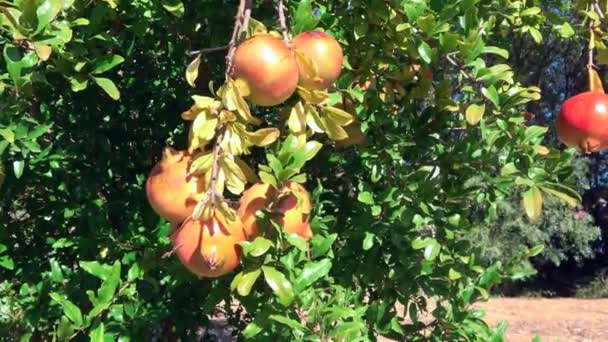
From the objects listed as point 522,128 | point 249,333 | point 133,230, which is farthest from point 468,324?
point 133,230

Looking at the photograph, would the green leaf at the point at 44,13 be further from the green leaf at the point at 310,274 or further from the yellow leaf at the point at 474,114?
the yellow leaf at the point at 474,114

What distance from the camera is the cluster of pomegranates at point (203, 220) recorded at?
2.87 ft

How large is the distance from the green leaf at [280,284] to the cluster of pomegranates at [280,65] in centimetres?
23

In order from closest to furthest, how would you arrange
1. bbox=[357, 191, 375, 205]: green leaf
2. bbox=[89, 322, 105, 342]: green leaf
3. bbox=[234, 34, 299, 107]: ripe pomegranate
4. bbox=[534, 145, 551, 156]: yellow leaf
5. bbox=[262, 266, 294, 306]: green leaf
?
bbox=[234, 34, 299, 107]: ripe pomegranate, bbox=[262, 266, 294, 306]: green leaf, bbox=[89, 322, 105, 342]: green leaf, bbox=[534, 145, 551, 156]: yellow leaf, bbox=[357, 191, 375, 205]: green leaf

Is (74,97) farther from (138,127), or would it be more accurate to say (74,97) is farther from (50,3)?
(50,3)

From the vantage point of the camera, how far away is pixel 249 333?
107 centimetres

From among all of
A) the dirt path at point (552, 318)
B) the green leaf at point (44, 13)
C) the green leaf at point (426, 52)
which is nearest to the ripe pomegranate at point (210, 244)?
the green leaf at point (44, 13)

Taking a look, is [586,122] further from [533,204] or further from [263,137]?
[263,137]

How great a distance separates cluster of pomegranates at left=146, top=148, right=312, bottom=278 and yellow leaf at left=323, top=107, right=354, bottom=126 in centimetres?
12

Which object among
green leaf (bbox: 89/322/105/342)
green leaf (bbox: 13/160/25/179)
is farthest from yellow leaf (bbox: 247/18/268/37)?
green leaf (bbox: 13/160/25/179)

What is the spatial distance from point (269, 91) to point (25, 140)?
559 mm

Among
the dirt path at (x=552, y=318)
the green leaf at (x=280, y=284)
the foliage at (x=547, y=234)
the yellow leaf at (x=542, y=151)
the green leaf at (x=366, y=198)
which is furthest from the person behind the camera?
the foliage at (x=547, y=234)

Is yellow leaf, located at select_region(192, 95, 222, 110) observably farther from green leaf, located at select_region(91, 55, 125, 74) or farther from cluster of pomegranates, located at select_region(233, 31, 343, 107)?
green leaf, located at select_region(91, 55, 125, 74)

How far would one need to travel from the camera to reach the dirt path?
6.49 meters
